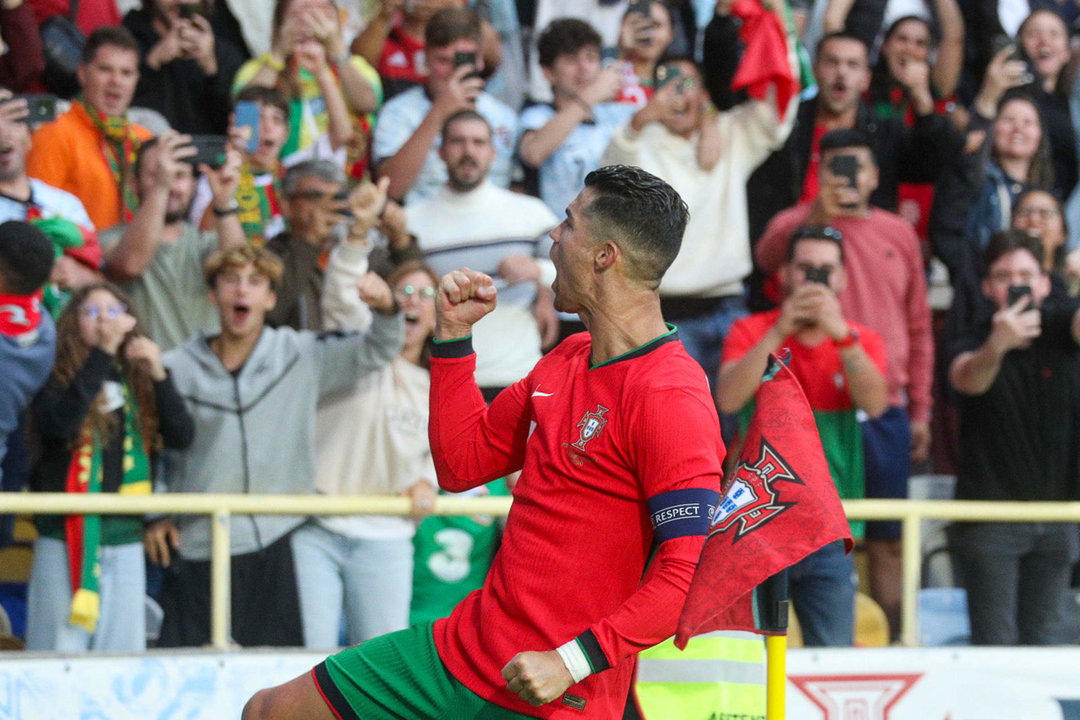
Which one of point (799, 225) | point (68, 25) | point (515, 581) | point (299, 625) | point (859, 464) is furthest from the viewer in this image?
point (68, 25)

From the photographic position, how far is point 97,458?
17.9 feet

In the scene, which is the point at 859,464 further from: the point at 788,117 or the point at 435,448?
the point at 435,448

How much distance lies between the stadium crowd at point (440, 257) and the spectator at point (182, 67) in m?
0.02

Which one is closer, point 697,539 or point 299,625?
point 697,539

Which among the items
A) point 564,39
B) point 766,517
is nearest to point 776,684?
point 766,517

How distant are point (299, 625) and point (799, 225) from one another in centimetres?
315

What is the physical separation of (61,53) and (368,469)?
3162mm

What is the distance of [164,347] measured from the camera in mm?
6332

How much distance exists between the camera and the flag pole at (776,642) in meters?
3.04

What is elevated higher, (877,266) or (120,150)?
(120,150)

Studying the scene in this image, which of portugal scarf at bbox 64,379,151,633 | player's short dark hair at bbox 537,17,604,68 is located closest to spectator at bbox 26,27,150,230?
portugal scarf at bbox 64,379,151,633

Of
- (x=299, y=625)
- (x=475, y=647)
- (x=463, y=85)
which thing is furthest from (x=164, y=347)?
(x=475, y=647)

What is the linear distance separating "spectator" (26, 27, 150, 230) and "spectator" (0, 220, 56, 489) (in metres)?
1.23

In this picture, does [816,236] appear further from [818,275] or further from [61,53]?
[61,53]
